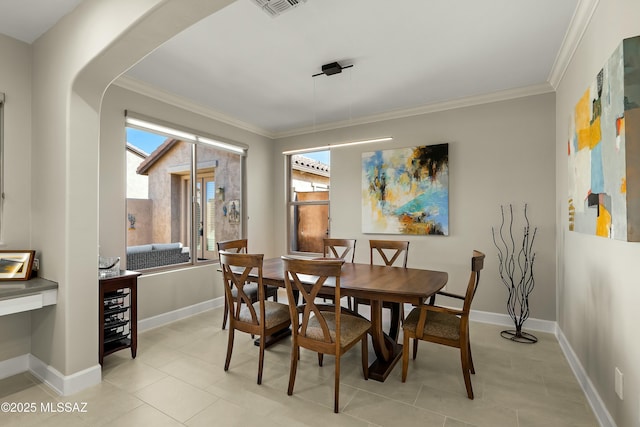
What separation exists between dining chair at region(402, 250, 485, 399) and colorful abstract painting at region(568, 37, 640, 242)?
77 centimetres

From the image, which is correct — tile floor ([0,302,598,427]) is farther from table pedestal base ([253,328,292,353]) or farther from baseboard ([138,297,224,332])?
baseboard ([138,297,224,332])

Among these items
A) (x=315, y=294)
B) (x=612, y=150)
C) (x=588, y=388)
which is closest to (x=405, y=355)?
(x=315, y=294)

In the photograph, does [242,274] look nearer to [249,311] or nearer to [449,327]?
[249,311]

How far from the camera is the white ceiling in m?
2.23

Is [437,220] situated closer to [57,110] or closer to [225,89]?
[225,89]

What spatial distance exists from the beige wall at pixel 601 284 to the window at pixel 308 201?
3102 millimetres

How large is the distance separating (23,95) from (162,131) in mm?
1242

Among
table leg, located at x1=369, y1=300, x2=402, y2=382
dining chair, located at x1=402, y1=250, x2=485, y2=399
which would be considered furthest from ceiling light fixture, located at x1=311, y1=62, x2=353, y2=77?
table leg, located at x1=369, y1=300, x2=402, y2=382

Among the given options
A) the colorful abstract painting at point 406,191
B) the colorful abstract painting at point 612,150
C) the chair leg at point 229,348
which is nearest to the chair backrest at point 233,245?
the chair leg at point 229,348

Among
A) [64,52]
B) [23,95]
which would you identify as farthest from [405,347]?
[23,95]

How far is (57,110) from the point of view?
2.34 metres

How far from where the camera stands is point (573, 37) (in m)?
2.47

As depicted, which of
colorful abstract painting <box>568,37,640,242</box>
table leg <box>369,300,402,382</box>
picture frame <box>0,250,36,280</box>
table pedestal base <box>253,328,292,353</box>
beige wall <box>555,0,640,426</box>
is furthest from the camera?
table pedestal base <box>253,328,292,353</box>

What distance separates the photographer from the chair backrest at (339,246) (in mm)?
3758
